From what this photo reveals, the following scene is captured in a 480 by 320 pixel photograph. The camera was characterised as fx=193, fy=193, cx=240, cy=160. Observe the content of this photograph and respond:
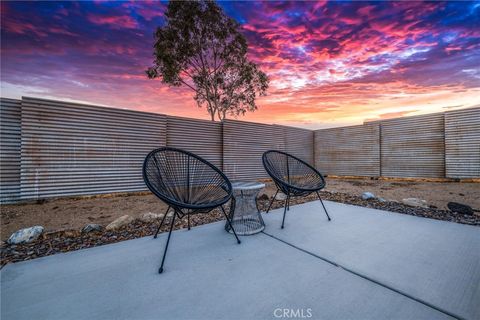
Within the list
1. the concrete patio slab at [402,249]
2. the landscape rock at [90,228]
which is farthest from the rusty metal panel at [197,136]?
the concrete patio slab at [402,249]

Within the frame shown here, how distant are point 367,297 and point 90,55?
652 centimetres

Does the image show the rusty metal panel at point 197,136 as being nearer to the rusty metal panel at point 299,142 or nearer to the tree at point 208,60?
the rusty metal panel at point 299,142

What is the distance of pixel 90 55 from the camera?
4688 mm

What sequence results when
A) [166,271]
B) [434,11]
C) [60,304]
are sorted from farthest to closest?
1. [434,11]
2. [166,271]
3. [60,304]

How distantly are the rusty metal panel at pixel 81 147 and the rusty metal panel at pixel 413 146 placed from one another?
7.93m

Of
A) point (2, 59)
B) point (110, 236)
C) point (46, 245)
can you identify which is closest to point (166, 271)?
point (110, 236)

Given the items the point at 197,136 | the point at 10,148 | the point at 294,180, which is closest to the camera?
the point at 294,180

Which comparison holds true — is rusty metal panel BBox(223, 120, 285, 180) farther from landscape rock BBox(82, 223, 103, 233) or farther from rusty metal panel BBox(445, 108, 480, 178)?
rusty metal panel BBox(445, 108, 480, 178)

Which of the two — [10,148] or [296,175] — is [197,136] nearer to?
[296,175]

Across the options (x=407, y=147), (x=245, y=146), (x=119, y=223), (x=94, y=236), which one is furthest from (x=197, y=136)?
(x=407, y=147)

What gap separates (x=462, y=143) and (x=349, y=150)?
3.10m

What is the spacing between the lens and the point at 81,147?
4105mm

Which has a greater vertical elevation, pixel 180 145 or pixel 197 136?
pixel 197 136

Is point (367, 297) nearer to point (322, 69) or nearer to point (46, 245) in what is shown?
point (46, 245)
